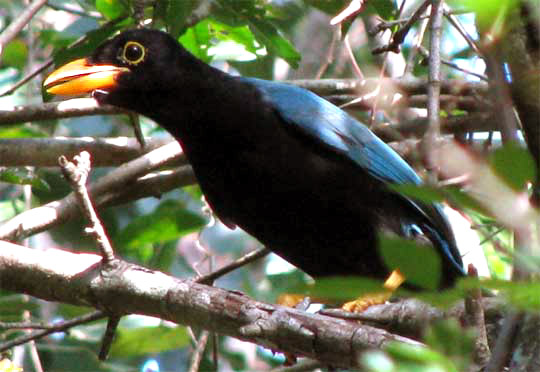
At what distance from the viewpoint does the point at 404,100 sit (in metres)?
5.30

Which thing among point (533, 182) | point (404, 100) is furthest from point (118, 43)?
point (533, 182)

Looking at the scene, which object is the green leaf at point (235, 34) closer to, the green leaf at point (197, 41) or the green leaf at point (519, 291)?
the green leaf at point (197, 41)

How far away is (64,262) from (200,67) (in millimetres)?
1638

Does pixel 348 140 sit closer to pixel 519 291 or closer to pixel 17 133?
pixel 17 133

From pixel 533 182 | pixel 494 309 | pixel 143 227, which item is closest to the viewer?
pixel 533 182

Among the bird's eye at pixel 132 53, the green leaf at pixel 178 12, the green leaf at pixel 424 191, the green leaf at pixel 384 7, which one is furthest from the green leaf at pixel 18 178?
the green leaf at pixel 424 191

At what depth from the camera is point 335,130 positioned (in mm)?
4746

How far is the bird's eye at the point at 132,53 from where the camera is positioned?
4734 mm

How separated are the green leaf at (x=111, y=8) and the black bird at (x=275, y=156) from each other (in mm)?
529

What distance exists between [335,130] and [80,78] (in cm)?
123

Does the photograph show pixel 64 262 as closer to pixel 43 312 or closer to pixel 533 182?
pixel 533 182

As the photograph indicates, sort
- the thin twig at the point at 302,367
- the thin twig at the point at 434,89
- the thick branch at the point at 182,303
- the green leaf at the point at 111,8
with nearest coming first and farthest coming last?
the thin twig at the point at 434,89
the thick branch at the point at 182,303
the thin twig at the point at 302,367
the green leaf at the point at 111,8

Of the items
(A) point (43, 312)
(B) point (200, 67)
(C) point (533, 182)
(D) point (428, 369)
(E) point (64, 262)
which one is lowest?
(A) point (43, 312)

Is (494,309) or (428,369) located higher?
(428,369)
